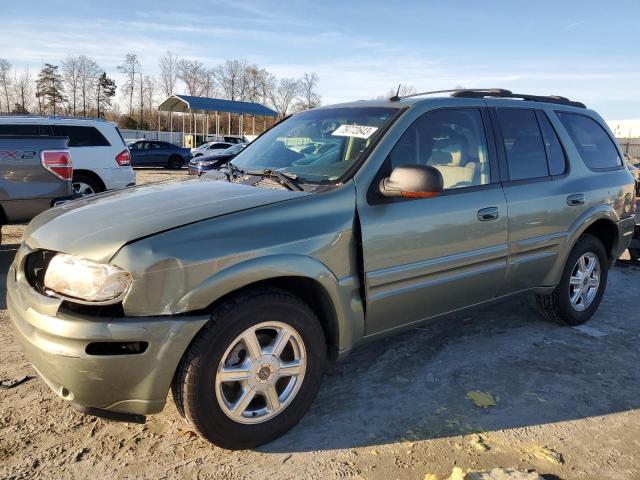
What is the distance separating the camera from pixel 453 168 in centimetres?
344

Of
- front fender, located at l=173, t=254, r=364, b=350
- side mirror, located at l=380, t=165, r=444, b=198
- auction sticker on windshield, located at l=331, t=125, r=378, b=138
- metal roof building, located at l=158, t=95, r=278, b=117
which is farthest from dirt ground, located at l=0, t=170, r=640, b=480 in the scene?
metal roof building, located at l=158, t=95, r=278, b=117

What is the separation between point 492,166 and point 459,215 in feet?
1.88

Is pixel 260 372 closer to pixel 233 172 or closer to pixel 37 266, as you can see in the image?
pixel 37 266

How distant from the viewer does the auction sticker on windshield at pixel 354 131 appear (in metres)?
3.24

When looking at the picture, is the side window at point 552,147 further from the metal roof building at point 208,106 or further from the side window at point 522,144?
the metal roof building at point 208,106

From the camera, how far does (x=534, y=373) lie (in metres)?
3.60

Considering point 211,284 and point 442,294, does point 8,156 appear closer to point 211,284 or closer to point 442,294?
point 211,284

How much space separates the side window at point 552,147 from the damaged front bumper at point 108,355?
3.02 meters

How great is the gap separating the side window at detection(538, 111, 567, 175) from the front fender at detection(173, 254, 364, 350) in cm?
215

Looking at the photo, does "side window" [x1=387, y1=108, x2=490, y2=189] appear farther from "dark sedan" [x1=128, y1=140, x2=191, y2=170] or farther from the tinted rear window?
"dark sedan" [x1=128, y1=140, x2=191, y2=170]

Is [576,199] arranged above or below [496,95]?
below

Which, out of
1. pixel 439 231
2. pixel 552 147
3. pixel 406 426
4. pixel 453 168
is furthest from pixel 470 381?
pixel 552 147

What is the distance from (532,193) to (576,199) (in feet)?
1.91

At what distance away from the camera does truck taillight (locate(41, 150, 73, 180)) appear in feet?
19.2
